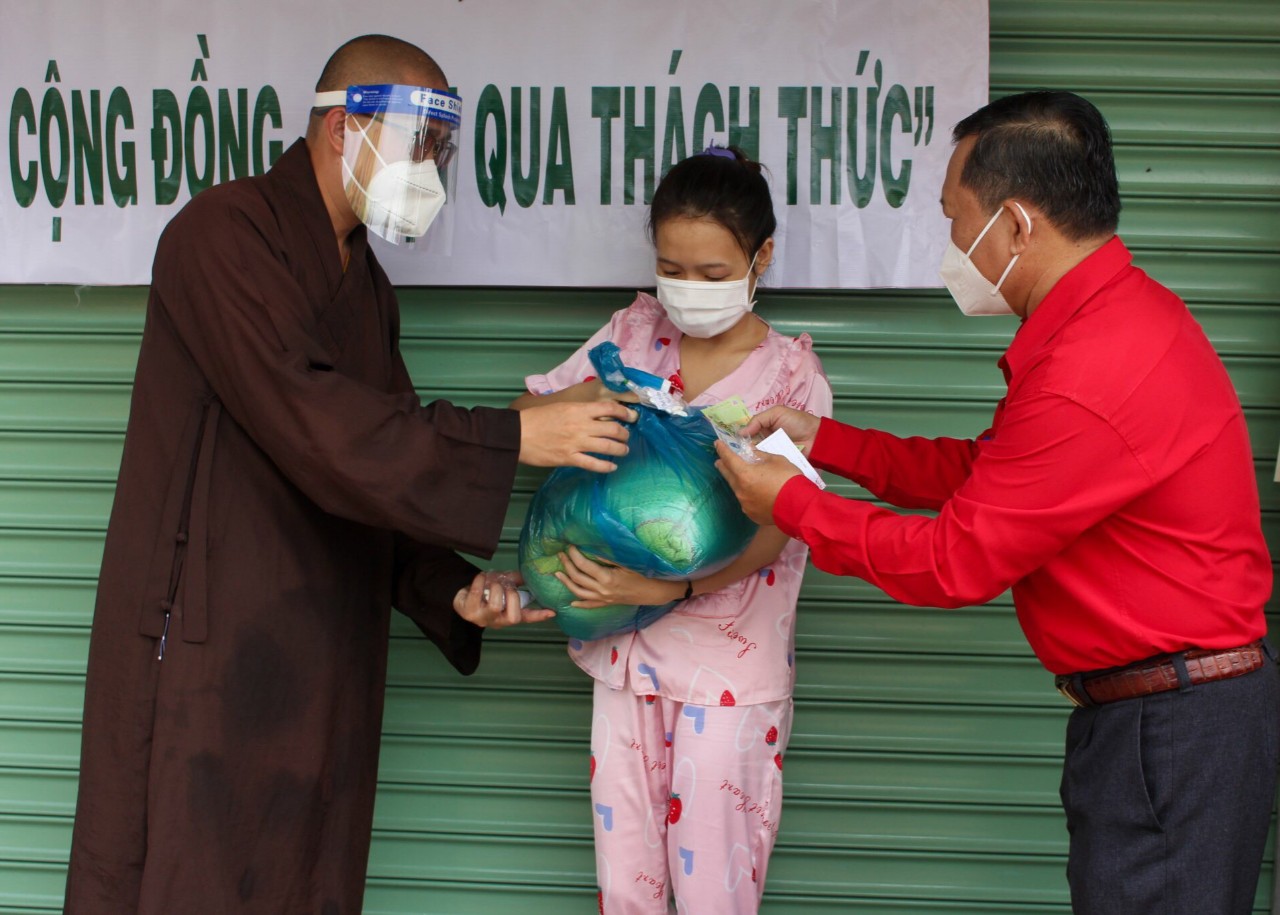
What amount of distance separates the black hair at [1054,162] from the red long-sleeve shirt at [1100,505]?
0.07m

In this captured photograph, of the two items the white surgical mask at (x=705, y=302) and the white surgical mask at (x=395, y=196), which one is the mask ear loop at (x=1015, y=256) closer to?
the white surgical mask at (x=705, y=302)

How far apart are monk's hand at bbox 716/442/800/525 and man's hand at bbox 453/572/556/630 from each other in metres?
0.53

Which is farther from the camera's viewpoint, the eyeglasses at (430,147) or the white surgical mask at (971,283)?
the eyeglasses at (430,147)

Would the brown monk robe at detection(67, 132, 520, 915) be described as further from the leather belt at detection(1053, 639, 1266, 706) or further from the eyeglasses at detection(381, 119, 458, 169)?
the leather belt at detection(1053, 639, 1266, 706)

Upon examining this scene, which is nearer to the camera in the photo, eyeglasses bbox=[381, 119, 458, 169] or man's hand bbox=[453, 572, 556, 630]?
eyeglasses bbox=[381, 119, 458, 169]

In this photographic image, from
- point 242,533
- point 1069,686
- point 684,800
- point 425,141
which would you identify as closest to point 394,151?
point 425,141

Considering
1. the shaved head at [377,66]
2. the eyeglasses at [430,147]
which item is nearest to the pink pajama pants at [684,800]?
the eyeglasses at [430,147]

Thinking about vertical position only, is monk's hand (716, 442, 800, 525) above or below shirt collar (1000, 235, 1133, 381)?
below

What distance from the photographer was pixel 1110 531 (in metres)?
1.97

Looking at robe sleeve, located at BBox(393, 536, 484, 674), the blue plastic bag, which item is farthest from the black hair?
robe sleeve, located at BBox(393, 536, 484, 674)

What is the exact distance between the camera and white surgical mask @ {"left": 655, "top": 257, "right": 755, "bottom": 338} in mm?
2396

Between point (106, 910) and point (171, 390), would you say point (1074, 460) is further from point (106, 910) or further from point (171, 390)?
point (106, 910)

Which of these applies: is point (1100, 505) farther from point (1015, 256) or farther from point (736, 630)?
point (736, 630)

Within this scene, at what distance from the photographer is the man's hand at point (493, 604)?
8.05 feet
